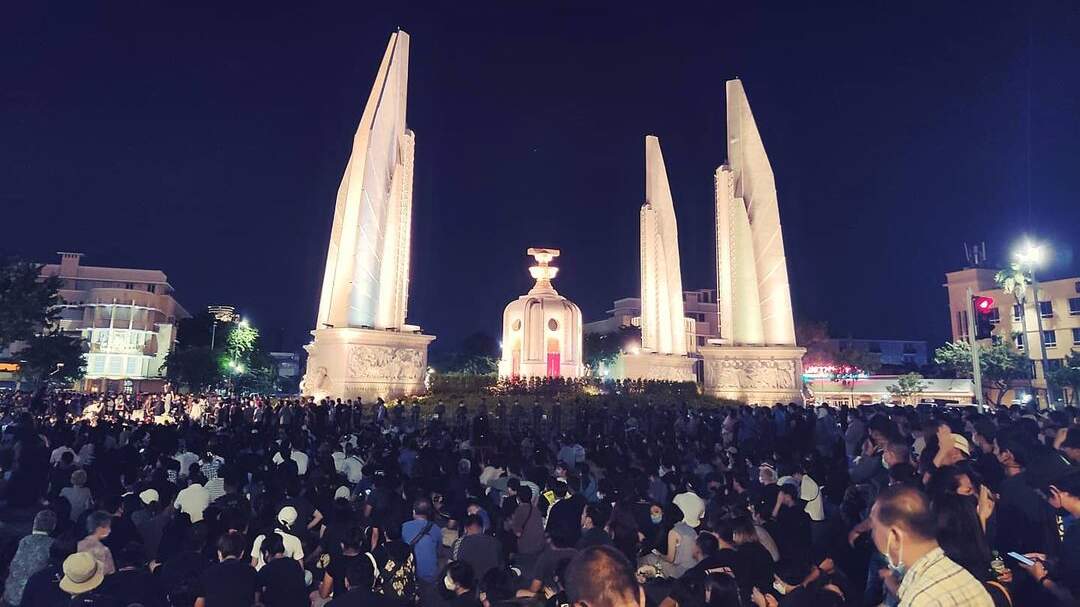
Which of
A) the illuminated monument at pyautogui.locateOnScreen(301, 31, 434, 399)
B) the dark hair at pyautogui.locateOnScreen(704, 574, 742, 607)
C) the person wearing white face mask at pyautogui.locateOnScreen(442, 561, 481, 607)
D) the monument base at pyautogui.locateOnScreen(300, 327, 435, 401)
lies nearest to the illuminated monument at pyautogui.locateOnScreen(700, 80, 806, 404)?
the monument base at pyautogui.locateOnScreen(300, 327, 435, 401)

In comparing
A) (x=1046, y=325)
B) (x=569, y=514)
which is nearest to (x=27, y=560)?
(x=569, y=514)

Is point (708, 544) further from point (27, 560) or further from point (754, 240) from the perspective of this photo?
point (754, 240)

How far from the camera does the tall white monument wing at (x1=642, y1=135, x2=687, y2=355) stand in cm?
4122

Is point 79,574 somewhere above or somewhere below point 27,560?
above

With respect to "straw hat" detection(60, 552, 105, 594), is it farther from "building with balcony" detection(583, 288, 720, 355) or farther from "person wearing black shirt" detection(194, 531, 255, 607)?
"building with balcony" detection(583, 288, 720, 355)

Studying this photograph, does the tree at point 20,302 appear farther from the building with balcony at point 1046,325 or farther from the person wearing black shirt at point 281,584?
the building with balcony at point 1046,325

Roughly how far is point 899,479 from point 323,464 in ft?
27.9

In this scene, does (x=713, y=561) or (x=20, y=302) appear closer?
(x=713, y=561)

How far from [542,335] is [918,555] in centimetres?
3947

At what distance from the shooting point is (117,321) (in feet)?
220

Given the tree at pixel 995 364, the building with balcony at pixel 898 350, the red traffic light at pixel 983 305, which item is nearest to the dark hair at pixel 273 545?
the red traffic light at pixel 983 305

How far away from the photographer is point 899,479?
22.6 feet

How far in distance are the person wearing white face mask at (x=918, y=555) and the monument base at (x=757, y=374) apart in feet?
93.3

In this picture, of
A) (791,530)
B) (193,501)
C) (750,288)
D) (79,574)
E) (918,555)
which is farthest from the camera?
(750,288)
